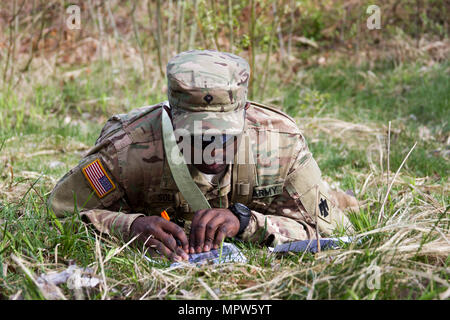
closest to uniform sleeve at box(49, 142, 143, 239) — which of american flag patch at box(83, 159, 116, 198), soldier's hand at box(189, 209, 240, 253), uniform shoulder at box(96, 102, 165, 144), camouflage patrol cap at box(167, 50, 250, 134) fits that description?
american flag patch at box(83, 159, 116, 198)

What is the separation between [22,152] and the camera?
175 inches

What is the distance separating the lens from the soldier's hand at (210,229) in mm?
2350

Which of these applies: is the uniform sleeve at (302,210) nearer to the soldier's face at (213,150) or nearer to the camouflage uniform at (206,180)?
the camouflage uniform at (206,180)

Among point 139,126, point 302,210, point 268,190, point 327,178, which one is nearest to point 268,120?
point 268,190

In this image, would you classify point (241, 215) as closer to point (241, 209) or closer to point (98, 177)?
point (241, 209)

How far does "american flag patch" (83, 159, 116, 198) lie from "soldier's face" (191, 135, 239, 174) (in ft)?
1.37

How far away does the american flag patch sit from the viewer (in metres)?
2.55

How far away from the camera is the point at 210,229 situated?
2385mm

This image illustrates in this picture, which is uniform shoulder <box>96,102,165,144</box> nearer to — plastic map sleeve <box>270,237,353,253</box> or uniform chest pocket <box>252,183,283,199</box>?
uniform chest pocket <box>252,183,283,199</box>

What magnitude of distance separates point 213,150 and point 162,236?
16.9 inches

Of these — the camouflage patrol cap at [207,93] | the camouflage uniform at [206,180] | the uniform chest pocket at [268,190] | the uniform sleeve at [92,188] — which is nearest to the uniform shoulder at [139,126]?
the camouflage uniform at [206,180]
